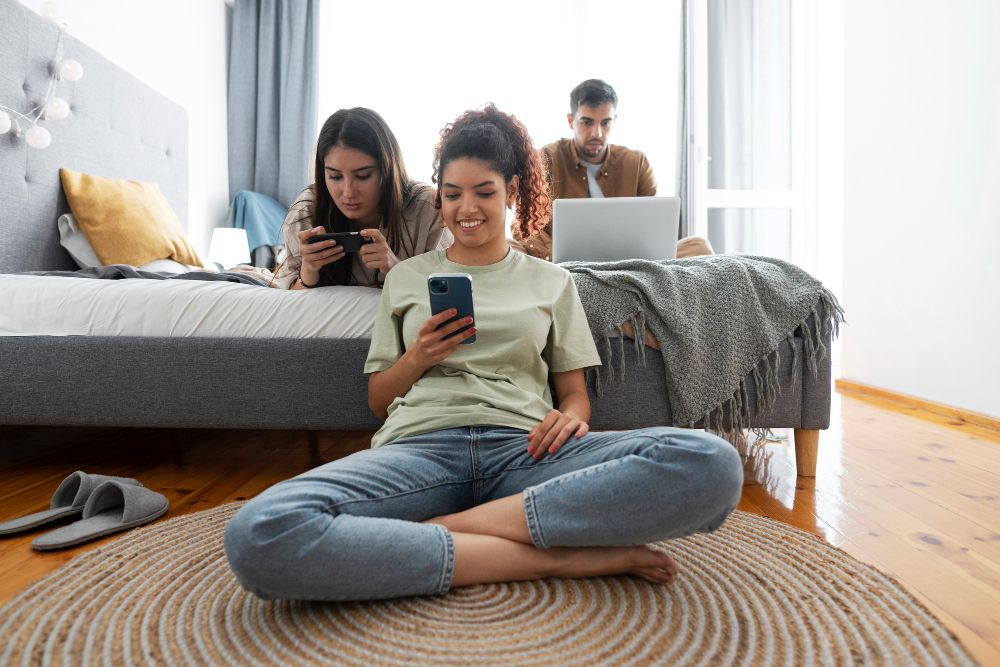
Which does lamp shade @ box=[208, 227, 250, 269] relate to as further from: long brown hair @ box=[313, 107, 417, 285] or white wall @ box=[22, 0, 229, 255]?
long brown hair @ box=[313, 107, 417, 285]

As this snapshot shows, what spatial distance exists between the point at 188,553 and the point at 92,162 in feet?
6.54

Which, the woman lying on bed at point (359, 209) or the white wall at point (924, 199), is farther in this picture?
the white wall at point (924, 199)

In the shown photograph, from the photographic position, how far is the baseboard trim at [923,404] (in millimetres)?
2115

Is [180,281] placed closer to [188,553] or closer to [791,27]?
[188,553]

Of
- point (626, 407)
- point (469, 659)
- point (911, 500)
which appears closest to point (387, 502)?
point (469, 659)

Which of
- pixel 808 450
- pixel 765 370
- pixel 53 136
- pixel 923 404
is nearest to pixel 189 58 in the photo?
pixel 53 136

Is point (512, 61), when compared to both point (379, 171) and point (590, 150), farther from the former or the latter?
point (379, 171)

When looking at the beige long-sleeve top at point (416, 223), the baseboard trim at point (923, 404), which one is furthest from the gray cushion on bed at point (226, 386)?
the baseboard trim at point (923, 404)

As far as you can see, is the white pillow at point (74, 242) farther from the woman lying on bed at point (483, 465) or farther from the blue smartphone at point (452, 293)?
the blue smartphone at point (452, 293)

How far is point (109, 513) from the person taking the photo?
124 cm

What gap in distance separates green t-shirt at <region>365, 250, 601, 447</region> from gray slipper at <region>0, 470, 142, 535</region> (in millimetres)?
638

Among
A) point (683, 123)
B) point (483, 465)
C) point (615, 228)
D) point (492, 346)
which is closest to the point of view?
point (483, 465)

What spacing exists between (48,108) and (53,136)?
127 mm

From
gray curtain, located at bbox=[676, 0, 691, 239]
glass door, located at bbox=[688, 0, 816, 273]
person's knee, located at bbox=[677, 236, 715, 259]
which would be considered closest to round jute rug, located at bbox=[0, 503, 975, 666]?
person's knee, located at bbox=[677, 236, 715, 259]
